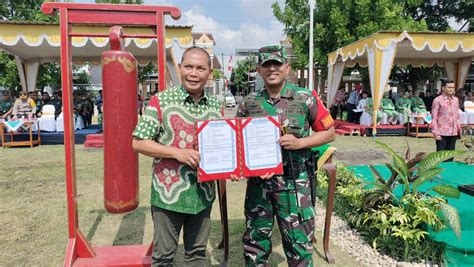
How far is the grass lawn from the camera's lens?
3293 millimetres

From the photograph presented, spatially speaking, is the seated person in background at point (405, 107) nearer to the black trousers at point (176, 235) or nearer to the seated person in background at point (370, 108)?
the seated person in background at point (370, 108)

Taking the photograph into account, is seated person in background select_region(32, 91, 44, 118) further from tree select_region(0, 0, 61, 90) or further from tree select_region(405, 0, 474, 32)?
tree select_region(405, 0, 474, 32)

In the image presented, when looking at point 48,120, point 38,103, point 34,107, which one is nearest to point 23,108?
point 34,107

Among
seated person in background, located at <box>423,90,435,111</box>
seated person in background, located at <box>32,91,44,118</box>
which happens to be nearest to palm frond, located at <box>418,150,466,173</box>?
seated person in background, located at <box>32,91,44,118</box>

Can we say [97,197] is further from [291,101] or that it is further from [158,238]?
[291,101]

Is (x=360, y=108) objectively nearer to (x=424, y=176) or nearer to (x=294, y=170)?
(x=424, y=176)

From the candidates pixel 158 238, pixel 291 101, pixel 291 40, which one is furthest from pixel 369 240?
pixel 291 40

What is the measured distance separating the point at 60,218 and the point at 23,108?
6995mm

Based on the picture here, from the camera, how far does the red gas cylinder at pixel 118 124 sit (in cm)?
229

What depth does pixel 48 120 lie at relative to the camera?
10.1 m

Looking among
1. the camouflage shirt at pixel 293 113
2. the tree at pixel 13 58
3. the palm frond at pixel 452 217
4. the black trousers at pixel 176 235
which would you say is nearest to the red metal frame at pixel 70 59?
the black trousers at pixel 176 235

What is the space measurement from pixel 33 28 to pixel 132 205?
28.2 ft

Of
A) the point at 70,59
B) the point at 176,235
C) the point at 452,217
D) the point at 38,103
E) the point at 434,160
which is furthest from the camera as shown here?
the point at 38,103

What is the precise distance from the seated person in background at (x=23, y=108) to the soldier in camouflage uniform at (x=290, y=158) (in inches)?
378
